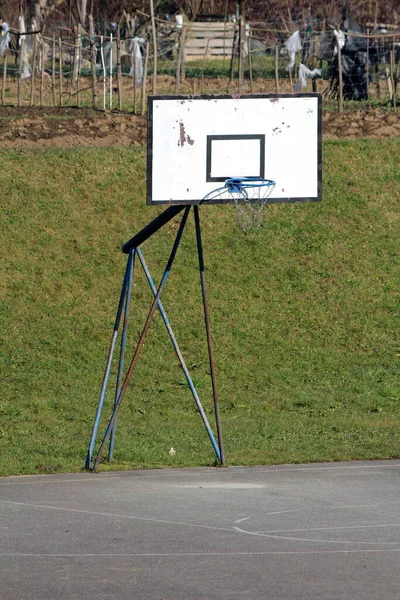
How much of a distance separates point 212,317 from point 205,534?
1037cm

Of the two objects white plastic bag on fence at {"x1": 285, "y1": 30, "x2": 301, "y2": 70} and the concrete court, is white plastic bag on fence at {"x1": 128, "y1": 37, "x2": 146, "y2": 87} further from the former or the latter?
the concrete court

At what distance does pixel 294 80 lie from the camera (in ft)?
115

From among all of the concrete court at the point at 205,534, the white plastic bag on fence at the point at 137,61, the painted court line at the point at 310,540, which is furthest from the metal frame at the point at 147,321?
the white plastic bag on fence at the point at 137,61

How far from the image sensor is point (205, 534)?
31.2 feet

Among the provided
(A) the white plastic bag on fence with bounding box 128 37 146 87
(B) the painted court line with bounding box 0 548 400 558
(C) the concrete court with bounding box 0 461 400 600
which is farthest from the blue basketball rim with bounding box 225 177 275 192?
(A) the white plastic bag on fence with bounding box 128 37 146 87

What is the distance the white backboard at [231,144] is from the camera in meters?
12.3

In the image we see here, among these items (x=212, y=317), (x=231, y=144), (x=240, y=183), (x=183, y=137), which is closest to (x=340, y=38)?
(x=212, y=317)

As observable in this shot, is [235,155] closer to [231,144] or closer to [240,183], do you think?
[231,144]

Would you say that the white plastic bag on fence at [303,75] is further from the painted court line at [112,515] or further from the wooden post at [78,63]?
the painted court line at [112,515]

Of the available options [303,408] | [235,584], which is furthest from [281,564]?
[303,408]

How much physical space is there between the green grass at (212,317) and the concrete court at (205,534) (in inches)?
40.7

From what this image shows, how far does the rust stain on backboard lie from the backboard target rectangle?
0.21 m

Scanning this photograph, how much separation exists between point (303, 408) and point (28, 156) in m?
10.2

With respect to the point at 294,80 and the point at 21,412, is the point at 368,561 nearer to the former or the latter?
the point at 21,412
